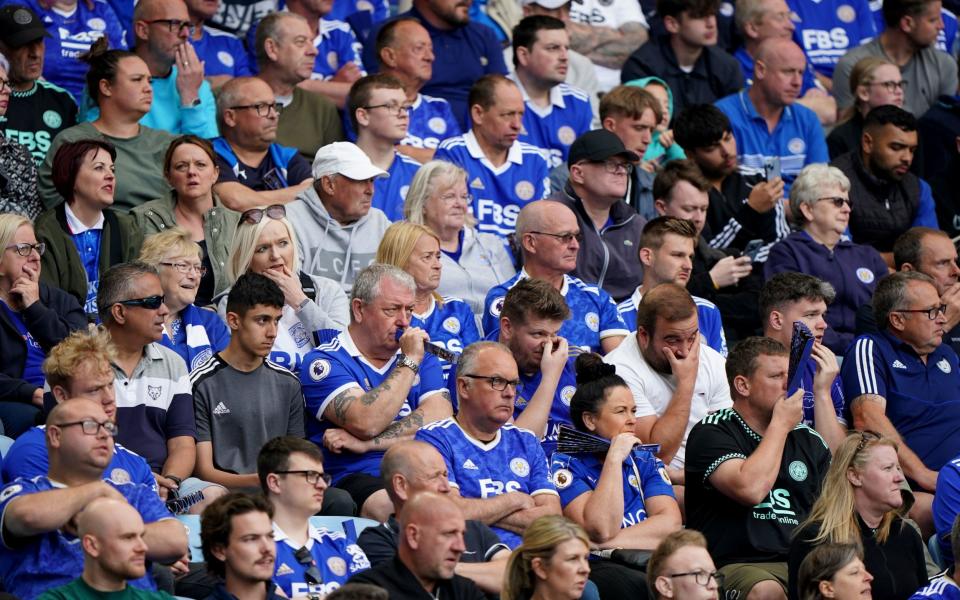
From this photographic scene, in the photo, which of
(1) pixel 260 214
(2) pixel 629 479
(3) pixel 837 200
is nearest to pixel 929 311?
(3) pixel 837 200

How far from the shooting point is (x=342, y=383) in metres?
8.06

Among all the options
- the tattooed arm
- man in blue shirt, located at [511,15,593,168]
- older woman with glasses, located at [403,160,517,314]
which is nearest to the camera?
older woman with glasses, located at [403,160,517,314]

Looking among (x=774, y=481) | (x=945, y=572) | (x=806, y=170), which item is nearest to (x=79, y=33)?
(x=806, y=170)

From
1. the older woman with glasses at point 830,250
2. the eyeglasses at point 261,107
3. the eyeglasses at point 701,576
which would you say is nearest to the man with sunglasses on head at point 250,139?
the eyeglasses at point 261,107

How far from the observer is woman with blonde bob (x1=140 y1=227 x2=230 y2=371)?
8312 mm

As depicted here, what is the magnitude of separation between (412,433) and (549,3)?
5491mm

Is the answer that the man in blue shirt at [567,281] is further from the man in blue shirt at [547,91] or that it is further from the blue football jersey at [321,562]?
the blue football jersey at [321,562]

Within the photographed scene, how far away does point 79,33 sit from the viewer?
10.9m

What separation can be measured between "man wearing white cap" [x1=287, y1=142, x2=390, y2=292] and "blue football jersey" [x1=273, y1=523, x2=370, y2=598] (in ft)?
8.87

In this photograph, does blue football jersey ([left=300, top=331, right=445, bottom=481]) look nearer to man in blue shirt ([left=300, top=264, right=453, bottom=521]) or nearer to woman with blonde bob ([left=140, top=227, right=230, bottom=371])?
man in blue shirt ([left=300, top=264, right=453, bottom=521])

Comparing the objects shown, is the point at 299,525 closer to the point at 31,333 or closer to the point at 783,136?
the point at 31,333

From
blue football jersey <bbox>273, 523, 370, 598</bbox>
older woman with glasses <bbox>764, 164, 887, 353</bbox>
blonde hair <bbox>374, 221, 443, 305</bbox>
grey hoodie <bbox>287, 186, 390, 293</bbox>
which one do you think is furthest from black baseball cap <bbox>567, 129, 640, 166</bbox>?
blue football jersey <bbox>273, 523, 370, 598</bbox>

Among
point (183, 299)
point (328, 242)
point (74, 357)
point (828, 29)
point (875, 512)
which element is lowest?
point (828, 29)

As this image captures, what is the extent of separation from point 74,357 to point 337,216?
2786mm
